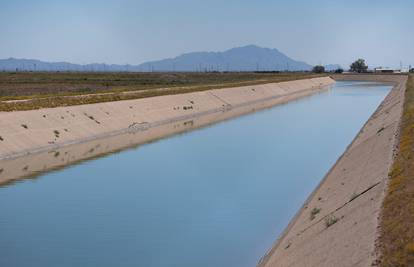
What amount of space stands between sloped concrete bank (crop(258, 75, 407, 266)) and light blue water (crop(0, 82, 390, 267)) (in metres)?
1.02

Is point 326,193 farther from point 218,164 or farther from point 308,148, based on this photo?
point 308,148

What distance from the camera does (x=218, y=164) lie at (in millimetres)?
29109

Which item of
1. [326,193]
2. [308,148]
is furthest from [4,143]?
[326,193]

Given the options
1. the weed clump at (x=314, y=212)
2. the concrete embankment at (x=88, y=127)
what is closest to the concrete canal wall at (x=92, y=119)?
the concrete embankment at (x=88, y=127)

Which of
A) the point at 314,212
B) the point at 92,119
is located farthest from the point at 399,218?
the point at 92,119

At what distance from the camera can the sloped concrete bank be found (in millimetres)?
10867

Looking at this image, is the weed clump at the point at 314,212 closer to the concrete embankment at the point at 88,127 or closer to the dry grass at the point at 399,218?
the dry grass at the point at 399,218

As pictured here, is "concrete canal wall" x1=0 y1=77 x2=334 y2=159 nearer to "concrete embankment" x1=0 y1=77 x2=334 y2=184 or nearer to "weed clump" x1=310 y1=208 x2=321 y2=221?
"concrete embankment" x1=0 y1=77 x2=334 y2=184

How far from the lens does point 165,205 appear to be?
20109 mm

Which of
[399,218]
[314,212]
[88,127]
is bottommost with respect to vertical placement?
[88,127]

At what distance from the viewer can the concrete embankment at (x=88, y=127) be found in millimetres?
31031

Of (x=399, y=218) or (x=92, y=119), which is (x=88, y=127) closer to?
(x=92, y=119)

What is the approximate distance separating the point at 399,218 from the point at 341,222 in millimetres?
2308

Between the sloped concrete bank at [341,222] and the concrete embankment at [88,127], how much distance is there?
14382 mm
